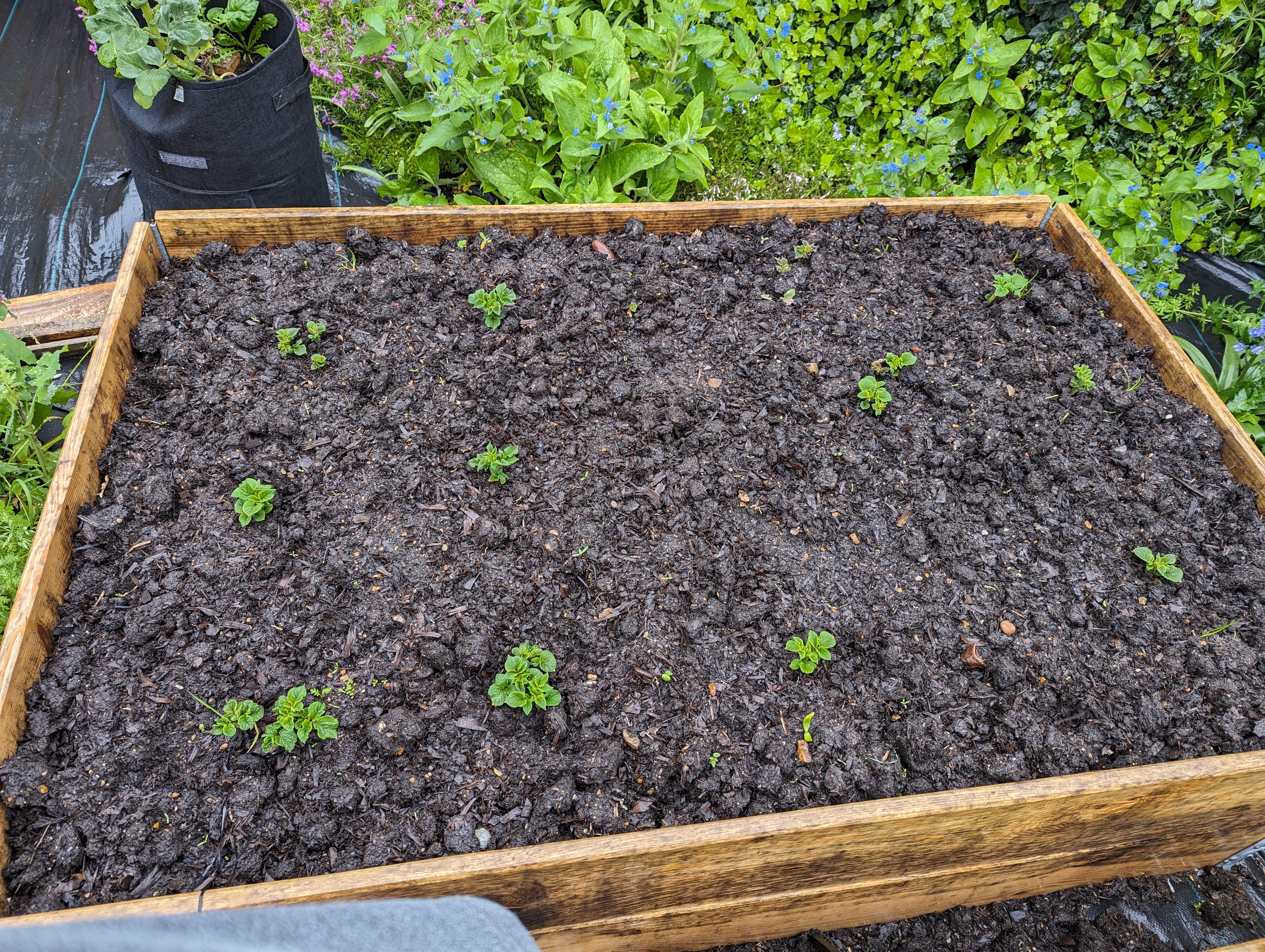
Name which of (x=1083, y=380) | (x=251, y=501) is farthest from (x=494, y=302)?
(x=1083, y=380)

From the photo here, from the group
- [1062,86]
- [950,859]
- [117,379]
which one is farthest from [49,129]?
[1062,86]

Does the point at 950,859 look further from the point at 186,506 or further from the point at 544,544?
the point at 186,506

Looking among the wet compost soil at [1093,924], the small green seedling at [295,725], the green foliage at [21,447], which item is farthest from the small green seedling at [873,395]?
the green foliage at [21,447]

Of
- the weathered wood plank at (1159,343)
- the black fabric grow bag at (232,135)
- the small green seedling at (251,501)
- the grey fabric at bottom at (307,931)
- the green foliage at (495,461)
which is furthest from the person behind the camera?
the black fabric grow bag at (232,135)

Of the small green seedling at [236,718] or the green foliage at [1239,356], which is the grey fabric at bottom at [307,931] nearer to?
the small green seedling at [236,718]

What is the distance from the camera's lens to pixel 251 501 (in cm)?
205

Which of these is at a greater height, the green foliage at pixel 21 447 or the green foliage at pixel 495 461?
the green foliage at pixel 495 461

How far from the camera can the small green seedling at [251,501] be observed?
2039 mm

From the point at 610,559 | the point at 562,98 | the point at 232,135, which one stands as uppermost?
the point at 562,98

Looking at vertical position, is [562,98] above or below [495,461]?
above

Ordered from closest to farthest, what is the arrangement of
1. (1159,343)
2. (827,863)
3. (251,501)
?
(827,863)
(251,501)
(1159,343)

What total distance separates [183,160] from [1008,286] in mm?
3202

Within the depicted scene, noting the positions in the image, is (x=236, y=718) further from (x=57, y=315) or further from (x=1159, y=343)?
(x=1159, y=343)

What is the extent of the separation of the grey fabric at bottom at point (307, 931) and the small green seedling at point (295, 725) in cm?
105
